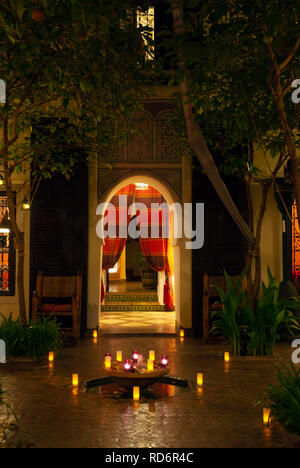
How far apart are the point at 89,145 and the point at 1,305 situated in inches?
125

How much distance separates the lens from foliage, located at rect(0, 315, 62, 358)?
6387 mm

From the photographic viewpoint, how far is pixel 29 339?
6.39 meters

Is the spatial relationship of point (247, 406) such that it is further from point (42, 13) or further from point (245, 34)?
point (42, 13)

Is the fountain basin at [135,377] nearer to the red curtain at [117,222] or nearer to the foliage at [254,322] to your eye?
the foliage at [254,322]

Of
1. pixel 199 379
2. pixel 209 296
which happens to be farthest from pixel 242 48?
pixel 209 296

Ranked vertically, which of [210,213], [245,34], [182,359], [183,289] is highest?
[245,34]

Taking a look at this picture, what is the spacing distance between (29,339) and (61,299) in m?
1.93

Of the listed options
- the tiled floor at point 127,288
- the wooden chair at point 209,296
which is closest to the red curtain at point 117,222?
the tiled floor at point 127,288

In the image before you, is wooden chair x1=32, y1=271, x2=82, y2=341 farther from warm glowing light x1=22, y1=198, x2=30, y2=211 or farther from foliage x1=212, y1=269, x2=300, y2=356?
foliage x1=212, y1=269, x2=300, y2=356

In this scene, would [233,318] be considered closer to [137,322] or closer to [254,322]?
[254,322]

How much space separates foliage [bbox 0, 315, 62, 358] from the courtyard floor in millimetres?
211

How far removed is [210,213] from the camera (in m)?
8.46
